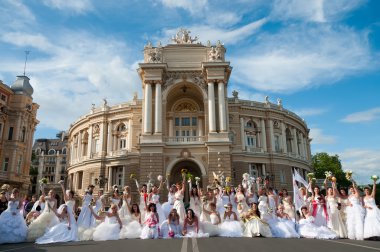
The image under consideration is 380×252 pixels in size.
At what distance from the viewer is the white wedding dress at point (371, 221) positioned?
38.6 feet

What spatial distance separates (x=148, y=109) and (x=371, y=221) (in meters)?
28.4

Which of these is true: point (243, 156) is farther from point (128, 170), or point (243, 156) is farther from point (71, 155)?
point (71, 155)

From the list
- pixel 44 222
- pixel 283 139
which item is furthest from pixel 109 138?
pixel 44 222

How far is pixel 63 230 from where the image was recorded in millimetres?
11859

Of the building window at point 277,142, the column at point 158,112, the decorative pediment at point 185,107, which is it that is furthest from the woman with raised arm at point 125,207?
the building window at point 277,142

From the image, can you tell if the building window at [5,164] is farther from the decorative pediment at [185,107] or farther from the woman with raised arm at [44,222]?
the woman with raised arm at [44,222]

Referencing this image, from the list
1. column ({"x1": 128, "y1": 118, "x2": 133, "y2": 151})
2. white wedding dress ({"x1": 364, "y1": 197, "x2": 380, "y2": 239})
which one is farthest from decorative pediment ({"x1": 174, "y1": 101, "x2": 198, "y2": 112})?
white wedding dress ({"x1": 364, "y1": 197, "x2": 380, "y2": 239})

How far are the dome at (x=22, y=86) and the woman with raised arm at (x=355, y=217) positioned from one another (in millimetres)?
47981

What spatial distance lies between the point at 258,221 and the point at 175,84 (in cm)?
2824

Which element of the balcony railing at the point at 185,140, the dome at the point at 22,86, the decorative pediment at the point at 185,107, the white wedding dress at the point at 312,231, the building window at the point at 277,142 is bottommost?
the white wedding dress at the point at 312,231

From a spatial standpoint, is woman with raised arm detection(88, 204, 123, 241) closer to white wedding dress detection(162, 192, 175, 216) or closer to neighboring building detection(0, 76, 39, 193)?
white wedding dress detection(162, 192, 175, 216)

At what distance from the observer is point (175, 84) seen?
39000 millimetres

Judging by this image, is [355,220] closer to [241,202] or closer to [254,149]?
[241,202]

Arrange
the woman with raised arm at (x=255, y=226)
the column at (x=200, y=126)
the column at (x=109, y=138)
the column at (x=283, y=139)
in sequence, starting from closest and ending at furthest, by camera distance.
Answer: the woman with raised arm at (x=255, y=226) → the column at (x=200, y=126) → the column at (x=109, y=138) → the column at (x=283, y=139)
